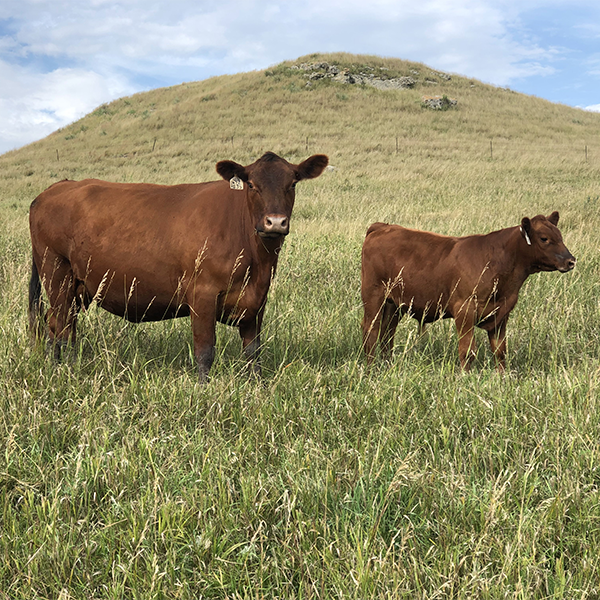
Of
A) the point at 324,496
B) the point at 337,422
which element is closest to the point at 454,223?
the point at 337,422

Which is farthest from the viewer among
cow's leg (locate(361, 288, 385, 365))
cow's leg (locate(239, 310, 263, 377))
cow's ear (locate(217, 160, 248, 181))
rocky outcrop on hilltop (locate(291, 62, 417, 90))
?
rocky outcrop on hilltop (locate(291, 62, 417, 90))

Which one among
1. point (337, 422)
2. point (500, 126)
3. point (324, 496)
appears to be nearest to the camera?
point (324, 496)

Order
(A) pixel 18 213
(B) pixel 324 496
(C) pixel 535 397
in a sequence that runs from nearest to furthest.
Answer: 1. (B) pixel 324 496
2. (C) pixel 535 397
3. (A) pixel 18 213

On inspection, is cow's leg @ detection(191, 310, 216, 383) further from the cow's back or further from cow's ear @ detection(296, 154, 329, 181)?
cow's ear @ detection(296, 154, 329, 181)

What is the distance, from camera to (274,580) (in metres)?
2.16

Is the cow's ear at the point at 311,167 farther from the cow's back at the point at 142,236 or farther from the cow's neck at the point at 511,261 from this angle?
the cow's neck at the point at 511,261

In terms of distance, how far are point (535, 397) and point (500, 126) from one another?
38025 millimetres

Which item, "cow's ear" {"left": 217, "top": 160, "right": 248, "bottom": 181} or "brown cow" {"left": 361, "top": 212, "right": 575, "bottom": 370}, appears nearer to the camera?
"cow's ear" {"left": 217, "top": 160, "right": 248, "bottom": 181}

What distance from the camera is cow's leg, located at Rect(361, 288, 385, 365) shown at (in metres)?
5.29

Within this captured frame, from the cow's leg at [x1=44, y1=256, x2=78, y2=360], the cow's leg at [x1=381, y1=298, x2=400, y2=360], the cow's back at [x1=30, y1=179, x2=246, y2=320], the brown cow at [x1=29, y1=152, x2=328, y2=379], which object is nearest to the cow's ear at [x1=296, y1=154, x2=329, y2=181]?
the brown cow at [x1=29, y1=152, x2=328, y2=379]

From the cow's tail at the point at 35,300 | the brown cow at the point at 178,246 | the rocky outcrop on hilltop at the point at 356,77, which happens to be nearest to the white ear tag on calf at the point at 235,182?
the brown cow at the point at 178,246

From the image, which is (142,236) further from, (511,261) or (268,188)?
(511,261)

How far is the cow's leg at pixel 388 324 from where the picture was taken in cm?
542

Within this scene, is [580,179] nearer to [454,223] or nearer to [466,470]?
[454,223]
